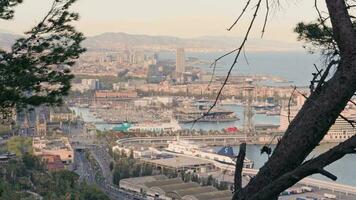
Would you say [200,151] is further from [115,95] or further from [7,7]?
[115,95]

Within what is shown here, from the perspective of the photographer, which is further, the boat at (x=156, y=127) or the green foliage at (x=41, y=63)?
the boat at (x=156, y=127)

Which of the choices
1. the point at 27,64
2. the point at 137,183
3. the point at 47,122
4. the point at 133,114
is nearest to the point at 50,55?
the point at 27,64

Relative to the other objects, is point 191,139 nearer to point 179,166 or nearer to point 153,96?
point 179,166

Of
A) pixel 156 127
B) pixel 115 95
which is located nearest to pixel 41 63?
pixel 156 127

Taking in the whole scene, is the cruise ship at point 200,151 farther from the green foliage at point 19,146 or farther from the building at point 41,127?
the building at point 41,127

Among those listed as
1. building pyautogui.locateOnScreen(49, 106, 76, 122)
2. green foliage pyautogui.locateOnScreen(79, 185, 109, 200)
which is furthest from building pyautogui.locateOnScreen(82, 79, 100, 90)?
green foliage pyautogui.locateOnScreen(79, 185, 109, 200)

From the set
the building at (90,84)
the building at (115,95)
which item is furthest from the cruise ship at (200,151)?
the building at (90,84)
